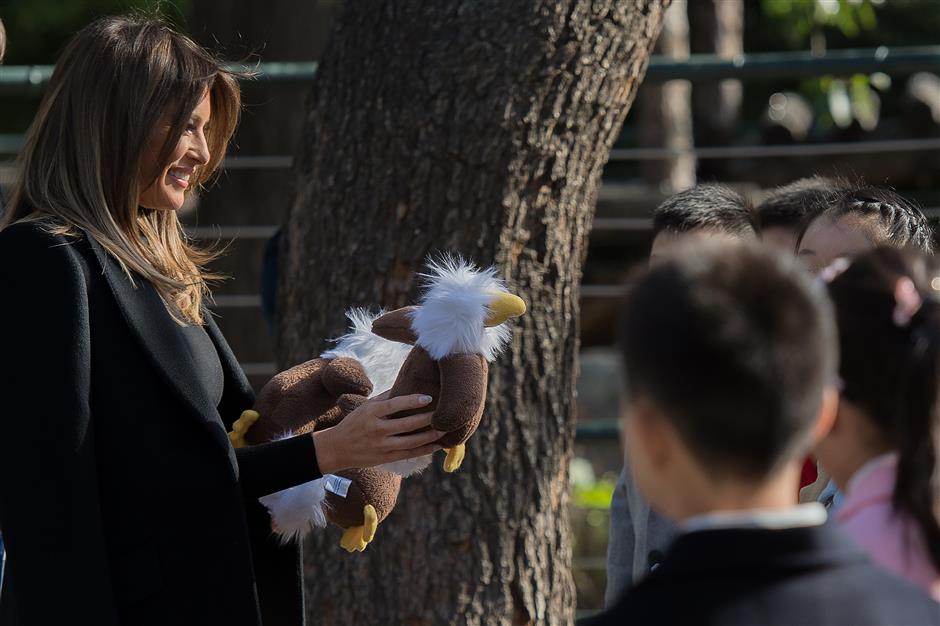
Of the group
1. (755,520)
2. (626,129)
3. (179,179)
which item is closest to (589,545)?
(179,179)

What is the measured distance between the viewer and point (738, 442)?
4.28ft

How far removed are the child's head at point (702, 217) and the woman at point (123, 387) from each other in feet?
3.20

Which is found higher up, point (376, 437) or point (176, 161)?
point (176, 161)

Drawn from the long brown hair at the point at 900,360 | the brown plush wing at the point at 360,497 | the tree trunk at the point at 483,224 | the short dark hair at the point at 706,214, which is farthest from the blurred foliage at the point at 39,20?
the long brown hair at the point at 900,360

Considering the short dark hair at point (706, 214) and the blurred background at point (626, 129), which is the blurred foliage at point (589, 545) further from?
the short dark hair at point (706, 214)

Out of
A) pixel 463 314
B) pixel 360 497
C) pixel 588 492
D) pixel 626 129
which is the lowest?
pixel 588 492

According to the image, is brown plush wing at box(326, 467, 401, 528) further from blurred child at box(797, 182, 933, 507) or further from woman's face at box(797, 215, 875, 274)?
woman's face at box(797, 215, 875, 274)

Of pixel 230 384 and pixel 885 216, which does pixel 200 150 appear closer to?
pixel 230 384

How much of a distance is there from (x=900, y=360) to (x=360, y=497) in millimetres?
1102

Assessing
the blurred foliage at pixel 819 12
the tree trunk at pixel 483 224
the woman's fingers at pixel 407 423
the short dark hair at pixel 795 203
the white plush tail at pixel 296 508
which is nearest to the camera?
the woman's fingers at pixel 407 423

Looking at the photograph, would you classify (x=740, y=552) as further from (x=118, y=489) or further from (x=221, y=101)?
(x=221, y=101)

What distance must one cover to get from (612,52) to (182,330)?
1.40 m

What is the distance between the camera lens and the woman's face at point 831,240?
257cm

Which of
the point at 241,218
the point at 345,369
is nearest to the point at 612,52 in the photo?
the point at 345,369
